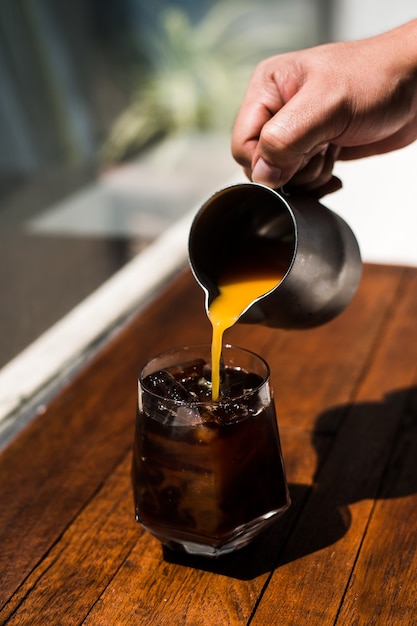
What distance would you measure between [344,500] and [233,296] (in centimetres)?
31

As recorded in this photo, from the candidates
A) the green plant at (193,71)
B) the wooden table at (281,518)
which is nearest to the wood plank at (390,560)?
the wooden table at (281,518)

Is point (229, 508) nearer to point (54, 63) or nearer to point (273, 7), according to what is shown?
point (54, 63)

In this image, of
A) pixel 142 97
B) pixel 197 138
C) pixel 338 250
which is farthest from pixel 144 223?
pixel 338 250

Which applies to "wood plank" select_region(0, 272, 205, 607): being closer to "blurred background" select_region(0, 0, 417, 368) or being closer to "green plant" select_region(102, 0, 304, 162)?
"blurred background" select_region(0, 0, 417, 368)

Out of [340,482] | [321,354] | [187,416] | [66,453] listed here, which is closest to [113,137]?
[321,354]

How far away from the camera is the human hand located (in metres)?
1.09

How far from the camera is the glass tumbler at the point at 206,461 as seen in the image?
0.93 meters

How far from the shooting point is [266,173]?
3.63 feet

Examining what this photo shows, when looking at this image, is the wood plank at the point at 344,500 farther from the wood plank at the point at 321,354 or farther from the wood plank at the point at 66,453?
the wood plank at the point at 66,453

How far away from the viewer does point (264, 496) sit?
3.20 ft

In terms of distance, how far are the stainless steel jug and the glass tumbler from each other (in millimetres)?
94

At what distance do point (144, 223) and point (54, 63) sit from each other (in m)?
0.64

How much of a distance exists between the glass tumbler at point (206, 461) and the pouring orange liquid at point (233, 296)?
41 millimetres

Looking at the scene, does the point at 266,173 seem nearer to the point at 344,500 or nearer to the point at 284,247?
the point at 284,247
